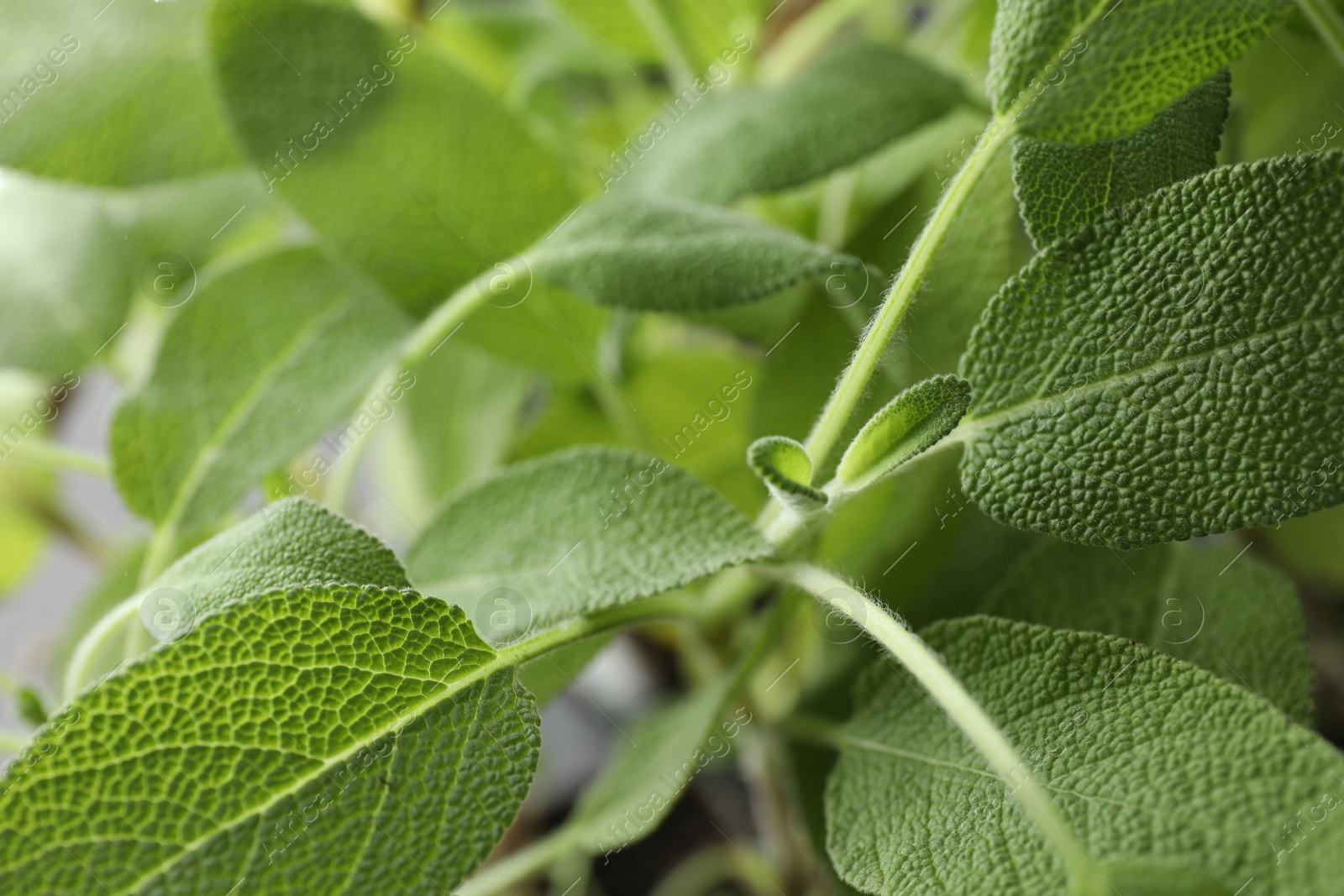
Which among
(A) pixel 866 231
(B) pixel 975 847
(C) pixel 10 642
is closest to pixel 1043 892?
(B) pixel 975 847

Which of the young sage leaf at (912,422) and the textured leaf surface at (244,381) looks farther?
the textured leaf surface at (244,381)

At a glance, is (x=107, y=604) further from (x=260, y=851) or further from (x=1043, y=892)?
(x=1043, y=892)

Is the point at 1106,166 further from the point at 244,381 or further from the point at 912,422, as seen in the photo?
the point at 244,381

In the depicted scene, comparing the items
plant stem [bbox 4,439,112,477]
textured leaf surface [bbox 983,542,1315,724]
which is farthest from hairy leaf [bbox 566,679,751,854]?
plant stem [bbox 4,439,112,477]

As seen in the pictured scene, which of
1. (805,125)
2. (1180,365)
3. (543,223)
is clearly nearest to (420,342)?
(543,223)

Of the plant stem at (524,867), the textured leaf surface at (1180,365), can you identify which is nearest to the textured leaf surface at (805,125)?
the textured leaf surface at (1180,365)

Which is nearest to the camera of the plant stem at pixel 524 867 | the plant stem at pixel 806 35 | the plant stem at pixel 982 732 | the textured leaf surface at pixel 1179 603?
the plant stem at pixel 982 732

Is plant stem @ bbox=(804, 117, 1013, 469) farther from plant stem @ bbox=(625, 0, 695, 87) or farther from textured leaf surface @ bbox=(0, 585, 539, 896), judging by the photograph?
plant stem @ bbox=(625, 0, 695, 87)

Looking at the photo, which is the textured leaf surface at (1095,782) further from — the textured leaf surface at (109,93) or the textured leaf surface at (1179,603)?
the textured leaf surface at (109,93)
